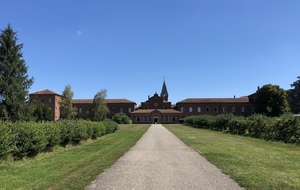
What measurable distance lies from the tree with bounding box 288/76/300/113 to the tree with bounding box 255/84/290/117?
20512mm

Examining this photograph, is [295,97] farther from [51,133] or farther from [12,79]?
[51,133]

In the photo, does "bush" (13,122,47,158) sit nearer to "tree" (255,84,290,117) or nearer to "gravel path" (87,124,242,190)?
"gravel path" (87,124,242,190)

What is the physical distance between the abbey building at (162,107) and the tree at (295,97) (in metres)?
12.8

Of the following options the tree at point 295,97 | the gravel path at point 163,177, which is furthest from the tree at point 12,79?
the tree at point 295,97

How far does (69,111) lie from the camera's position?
8544cm

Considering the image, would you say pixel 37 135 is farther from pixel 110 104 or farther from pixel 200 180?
pixel 110 104

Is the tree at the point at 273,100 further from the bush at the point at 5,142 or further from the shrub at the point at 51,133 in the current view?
the bush at the point at 5,142

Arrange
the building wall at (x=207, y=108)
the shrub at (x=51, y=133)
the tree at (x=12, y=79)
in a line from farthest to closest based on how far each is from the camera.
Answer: the building wall at (x=207, y=108)
the tree at (x=12, y=79)
the shrub at (x=51, y=133)

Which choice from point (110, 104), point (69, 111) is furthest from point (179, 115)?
point (69, 111)

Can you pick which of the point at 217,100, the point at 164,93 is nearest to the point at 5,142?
the point at 217,100

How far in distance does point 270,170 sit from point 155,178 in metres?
4.10

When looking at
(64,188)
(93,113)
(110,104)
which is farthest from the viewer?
(110,104)

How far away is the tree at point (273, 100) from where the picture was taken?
8912cm

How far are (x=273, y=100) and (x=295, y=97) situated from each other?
23.2 m
